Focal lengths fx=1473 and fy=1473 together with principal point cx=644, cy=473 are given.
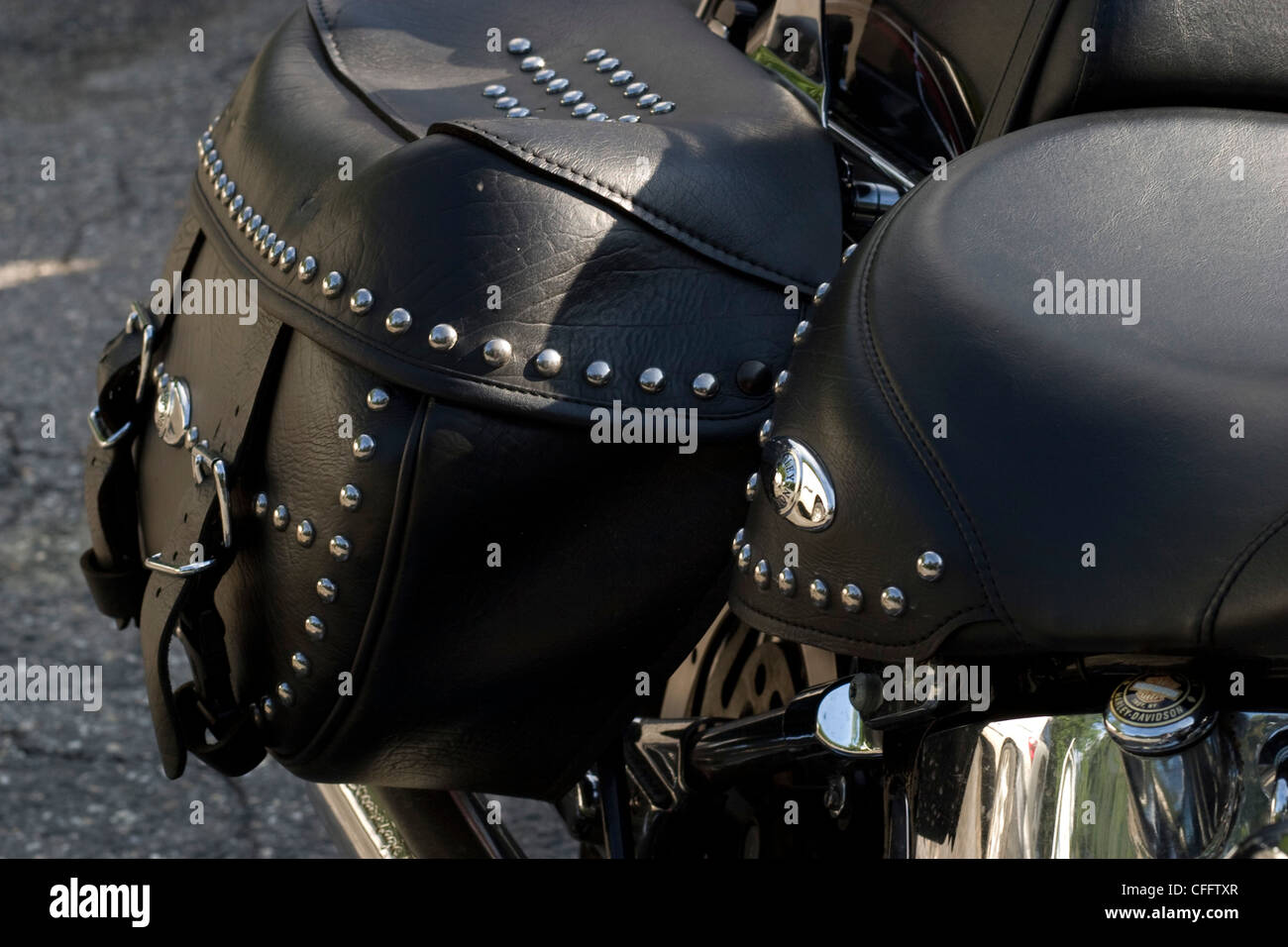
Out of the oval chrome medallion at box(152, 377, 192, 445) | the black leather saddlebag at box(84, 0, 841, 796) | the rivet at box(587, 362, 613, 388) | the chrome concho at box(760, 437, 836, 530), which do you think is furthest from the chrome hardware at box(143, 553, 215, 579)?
the chrome concho at box(760, 437, 836, 530)

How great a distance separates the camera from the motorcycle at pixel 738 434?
2.32ft

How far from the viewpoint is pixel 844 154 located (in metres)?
1.18

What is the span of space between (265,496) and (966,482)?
539mm

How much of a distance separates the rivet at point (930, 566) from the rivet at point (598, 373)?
28cm

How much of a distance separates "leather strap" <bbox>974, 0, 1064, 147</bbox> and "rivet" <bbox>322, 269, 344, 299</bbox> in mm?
445

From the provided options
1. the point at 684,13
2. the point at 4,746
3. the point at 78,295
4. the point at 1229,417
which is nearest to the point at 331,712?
the point at 1229,417

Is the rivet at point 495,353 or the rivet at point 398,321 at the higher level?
the rivet at point 398,321
